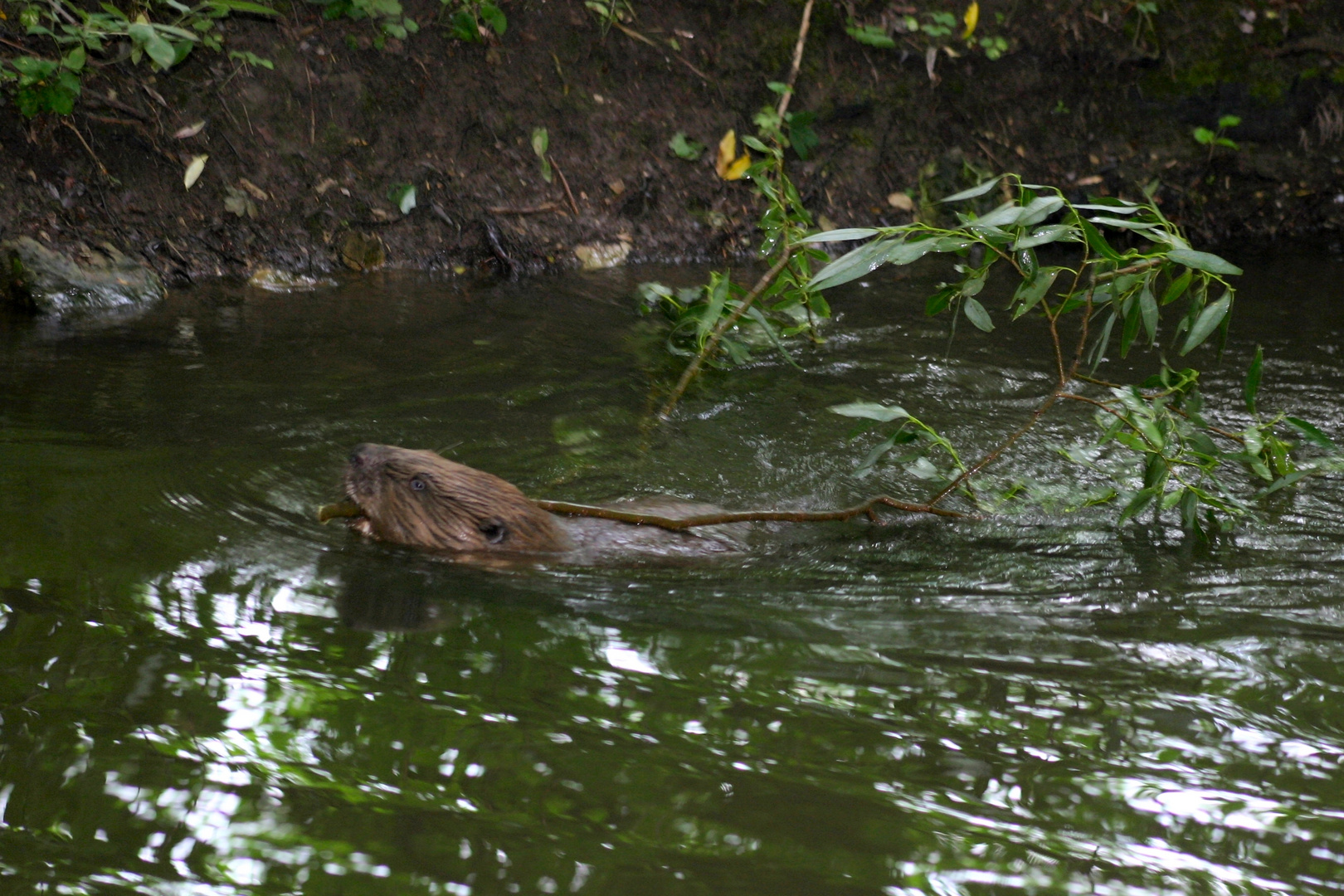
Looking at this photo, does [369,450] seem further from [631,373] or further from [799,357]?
[799,357]

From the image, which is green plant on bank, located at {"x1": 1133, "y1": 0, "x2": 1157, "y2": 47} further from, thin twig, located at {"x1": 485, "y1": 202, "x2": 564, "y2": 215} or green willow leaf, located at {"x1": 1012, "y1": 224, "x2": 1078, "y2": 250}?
green willow leaf, located at {"x1": 1012, "y1": 224, "x2": 1078, "y2": 250}

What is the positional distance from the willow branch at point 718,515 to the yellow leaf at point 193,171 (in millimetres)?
3981

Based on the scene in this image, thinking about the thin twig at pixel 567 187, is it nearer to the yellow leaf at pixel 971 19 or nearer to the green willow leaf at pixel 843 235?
the yellow leaf at pixel 971 19

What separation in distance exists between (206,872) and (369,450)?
88.7 inches

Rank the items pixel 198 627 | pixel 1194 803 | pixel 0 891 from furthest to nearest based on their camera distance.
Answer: pixel 198 627
pixel 1194 803
pixel 0 891

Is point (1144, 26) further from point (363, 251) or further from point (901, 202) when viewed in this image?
point (363, 251)

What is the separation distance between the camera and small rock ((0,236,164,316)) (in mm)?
5629

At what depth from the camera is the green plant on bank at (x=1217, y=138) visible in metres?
8.48

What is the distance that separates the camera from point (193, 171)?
6.69 m

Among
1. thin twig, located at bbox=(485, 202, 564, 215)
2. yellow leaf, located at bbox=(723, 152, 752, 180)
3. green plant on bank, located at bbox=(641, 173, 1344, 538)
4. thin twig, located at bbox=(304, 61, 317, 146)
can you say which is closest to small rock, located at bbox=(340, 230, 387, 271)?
thin twig, located at bbox=(304, 61, 317, 146)

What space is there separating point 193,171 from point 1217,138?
6985mm

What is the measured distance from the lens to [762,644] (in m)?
2.64

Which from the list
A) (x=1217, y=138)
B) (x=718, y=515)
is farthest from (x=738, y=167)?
(x=718, y=515)

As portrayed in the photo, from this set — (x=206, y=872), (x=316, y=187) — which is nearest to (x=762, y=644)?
(x=206, y=872)
